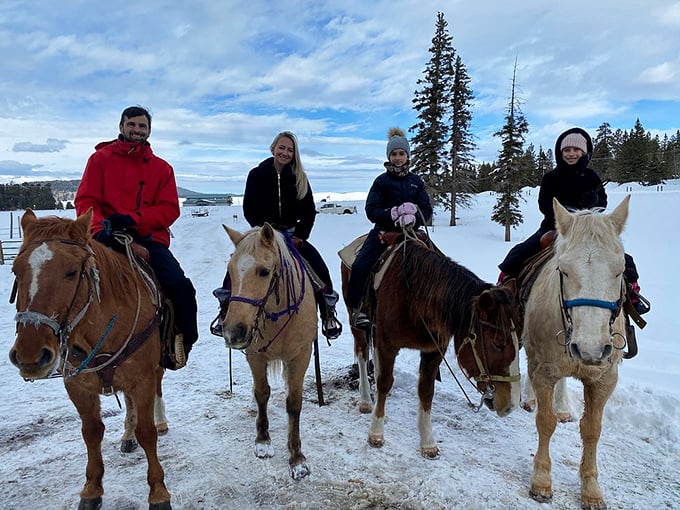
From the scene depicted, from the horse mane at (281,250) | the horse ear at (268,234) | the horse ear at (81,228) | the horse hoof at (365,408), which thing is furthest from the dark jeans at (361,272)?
the horse ear at (81,228)

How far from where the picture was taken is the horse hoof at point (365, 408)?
489cm

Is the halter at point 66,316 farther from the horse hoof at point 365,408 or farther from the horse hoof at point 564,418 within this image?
the horse hoof at point 564,418

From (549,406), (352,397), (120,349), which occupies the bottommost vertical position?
(352,397)

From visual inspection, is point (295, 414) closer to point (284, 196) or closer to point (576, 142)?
point (284, 196)

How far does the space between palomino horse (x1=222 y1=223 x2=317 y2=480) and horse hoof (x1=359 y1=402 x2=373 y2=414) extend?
1.20m

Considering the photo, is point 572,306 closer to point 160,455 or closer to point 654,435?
point 654,435

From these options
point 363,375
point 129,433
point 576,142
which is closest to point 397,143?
point 576,142

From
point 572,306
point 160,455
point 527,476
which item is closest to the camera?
point 572,306

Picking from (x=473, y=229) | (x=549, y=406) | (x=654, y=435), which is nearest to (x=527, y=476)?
(x=549, y=406)

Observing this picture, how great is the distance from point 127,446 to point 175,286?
167cm

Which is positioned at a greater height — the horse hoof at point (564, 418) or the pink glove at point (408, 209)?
the pink glove at point (408, 209)

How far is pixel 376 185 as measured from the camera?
539cm

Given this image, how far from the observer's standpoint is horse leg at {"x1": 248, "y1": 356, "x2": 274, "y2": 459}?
3.97 metres

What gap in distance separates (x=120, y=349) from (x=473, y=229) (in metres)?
29.2
